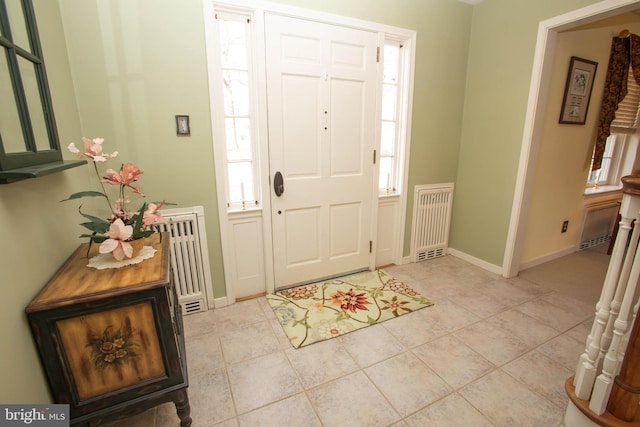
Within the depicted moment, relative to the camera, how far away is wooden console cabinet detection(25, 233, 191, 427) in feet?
3.28

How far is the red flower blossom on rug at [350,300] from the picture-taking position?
230cm

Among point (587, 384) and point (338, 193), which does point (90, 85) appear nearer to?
point (338, 193)

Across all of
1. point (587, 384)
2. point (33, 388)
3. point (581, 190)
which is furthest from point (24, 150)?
point (581, 190)

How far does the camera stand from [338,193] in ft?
8.46

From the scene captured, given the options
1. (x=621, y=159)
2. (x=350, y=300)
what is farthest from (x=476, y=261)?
(x=621, y=159)

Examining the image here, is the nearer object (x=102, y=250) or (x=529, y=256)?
(x=102, y=250)

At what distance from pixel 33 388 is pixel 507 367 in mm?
2251

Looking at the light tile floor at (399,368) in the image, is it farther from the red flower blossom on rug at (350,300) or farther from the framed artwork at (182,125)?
the framed artwork at (182,125)

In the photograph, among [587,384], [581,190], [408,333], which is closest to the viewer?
[587,384]

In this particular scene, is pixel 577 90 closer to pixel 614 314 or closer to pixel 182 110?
pixel 614 314

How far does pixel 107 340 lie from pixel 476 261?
3.20 metres

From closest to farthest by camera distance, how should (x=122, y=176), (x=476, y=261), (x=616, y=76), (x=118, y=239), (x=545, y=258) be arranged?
(x=118, y=239)
(x=122, y=176)
(x=616, y=76)
(x=476, y=261)
(x=545, y=258)

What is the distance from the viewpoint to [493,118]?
8.96 ft

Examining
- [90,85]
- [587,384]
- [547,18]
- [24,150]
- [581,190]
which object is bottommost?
[587,384]
